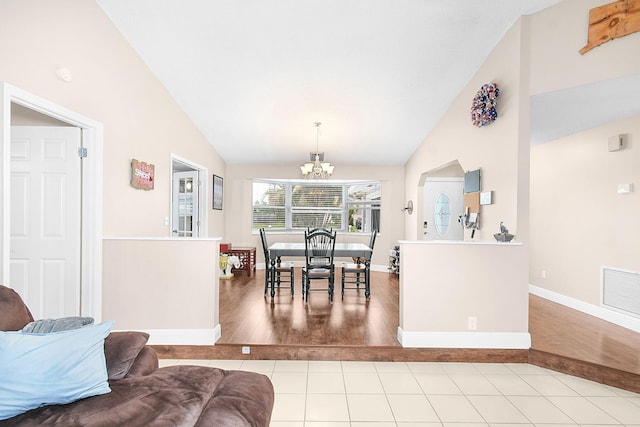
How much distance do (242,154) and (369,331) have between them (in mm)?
4317

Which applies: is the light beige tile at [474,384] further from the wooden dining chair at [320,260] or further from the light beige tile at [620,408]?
the wooden dining chair at [320,260]

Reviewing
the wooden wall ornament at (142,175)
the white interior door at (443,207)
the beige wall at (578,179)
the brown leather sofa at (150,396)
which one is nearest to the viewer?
the brown leather sofa at (150,396)

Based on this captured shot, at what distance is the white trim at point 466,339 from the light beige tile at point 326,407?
89 centimetres

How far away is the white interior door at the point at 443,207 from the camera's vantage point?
20.9 ft

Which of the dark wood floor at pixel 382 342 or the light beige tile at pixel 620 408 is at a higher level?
the dark wood floor at pixel 382 342

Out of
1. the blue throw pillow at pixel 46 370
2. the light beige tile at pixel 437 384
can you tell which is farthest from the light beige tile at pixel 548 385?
the blue throw pillow at pixel 46 370

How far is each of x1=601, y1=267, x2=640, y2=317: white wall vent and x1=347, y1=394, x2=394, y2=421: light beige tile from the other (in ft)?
9.58

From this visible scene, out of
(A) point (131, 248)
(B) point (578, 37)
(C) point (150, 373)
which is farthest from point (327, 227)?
(C) point (150, 373)

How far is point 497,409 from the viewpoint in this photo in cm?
222

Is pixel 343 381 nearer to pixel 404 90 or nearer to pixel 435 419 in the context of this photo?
pixel 435 419

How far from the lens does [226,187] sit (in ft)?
22.2

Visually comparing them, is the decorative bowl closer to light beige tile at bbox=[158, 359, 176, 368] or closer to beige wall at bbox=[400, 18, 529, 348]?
beige wall at bbox=[400, 18, 529, 348]

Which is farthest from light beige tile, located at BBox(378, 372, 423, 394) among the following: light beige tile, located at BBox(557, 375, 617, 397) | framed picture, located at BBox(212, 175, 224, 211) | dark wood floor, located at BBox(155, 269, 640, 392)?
framed picture, located at BBox(212, 175, 224, 211)

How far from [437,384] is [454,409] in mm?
322
